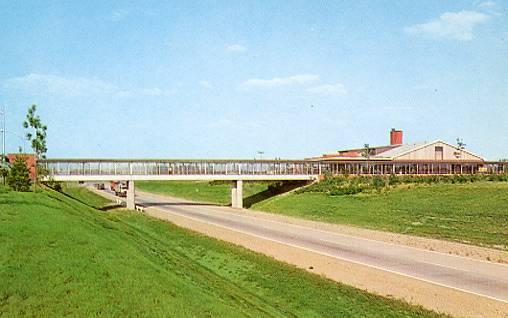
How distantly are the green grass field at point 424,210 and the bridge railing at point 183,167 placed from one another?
30.4 ft

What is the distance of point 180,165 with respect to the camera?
64.2 m

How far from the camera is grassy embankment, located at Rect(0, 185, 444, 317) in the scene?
1059cm

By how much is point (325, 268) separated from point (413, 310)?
7.10 m

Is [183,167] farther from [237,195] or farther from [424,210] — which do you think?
[424,210]

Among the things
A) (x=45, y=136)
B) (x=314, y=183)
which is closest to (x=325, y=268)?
(x=45, y=136)

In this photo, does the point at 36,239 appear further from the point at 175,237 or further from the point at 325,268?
the point at 175,237

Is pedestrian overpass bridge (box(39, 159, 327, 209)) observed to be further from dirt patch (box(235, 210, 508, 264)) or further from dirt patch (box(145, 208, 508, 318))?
dirt patch (box(145, 208, 508, 318))

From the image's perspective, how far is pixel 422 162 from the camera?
72500mm

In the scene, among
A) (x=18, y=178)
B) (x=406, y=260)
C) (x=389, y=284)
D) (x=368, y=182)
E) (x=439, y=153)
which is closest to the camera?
(x=389, y=284)

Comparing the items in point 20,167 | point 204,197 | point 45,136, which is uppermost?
point 45,136

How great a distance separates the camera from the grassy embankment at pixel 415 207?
108 feet

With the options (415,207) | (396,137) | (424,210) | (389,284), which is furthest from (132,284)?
(396,137)

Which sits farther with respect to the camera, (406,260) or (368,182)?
(368,182)

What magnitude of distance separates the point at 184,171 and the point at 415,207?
106 ft
